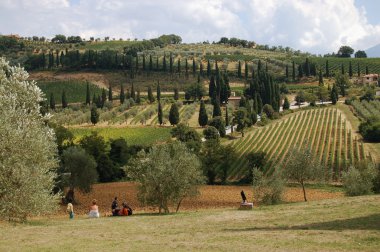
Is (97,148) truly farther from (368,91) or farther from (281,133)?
(368,91)

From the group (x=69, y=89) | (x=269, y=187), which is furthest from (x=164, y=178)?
(x=69, y=89)

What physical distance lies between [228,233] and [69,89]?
16940 centimetres

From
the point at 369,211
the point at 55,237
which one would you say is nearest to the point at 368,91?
the point at 369,211

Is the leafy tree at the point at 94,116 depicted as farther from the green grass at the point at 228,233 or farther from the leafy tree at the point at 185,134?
the green grass at the point at 228,233

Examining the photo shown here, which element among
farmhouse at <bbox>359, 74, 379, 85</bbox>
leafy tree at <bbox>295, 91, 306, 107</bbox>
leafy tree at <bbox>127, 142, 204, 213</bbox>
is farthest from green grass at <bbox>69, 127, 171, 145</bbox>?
farmhouse at <bbox>359, 74, 379, 85</bbox>

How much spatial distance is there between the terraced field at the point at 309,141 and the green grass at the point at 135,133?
18301 mm

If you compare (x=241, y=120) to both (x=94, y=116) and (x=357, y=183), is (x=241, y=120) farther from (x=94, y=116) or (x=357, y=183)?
(x=357, y=183)

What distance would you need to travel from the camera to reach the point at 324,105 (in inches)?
5965

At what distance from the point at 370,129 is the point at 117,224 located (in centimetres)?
8153

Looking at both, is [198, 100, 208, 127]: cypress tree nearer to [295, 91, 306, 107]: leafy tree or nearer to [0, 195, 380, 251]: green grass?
[295, 91, 306, 107]: leafy tree

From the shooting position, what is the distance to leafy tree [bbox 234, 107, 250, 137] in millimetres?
117250

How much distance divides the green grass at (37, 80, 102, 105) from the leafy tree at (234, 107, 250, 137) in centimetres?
6771

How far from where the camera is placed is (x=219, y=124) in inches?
4631

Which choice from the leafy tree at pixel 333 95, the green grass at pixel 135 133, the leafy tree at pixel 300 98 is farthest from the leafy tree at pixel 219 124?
the leafy tree at pixel 333 95
